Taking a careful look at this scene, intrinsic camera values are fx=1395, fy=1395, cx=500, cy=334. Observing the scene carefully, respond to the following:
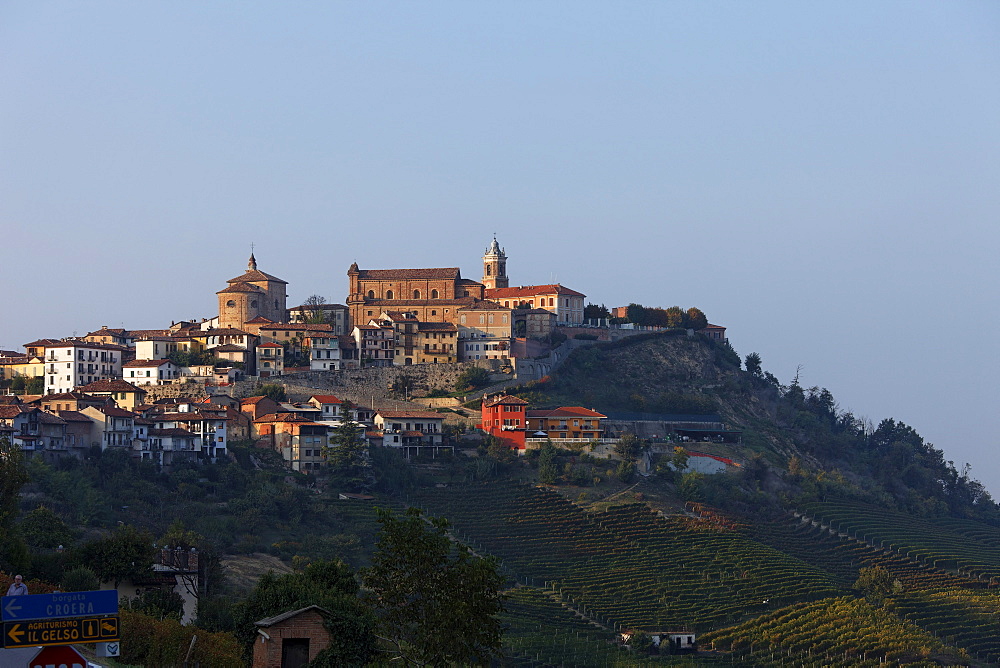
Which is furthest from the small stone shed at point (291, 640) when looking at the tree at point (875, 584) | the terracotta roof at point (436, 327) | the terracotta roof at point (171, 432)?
the terracotta roof at point (436, 327)

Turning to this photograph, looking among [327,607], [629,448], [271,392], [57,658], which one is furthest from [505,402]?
[57,658]

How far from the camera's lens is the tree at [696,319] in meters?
96.7

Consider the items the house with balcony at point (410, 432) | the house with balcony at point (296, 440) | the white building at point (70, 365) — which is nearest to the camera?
A: the house with balcony at point (296, 440)

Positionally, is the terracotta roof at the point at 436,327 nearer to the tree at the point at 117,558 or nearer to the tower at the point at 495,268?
the tower at the point at 495,268

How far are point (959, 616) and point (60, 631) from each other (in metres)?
51.5

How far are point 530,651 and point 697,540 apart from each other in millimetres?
19074

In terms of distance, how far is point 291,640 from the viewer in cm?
2673

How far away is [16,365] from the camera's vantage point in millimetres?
75500

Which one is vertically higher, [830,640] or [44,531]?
[44,531]

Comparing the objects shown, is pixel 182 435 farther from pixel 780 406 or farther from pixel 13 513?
pixel 780 406

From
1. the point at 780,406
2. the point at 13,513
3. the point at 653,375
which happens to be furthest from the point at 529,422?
the point at 13,513

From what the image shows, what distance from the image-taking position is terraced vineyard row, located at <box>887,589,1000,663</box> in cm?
5484

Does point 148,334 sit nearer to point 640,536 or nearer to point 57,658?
point 640,536

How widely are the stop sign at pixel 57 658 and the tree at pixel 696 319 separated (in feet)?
282
